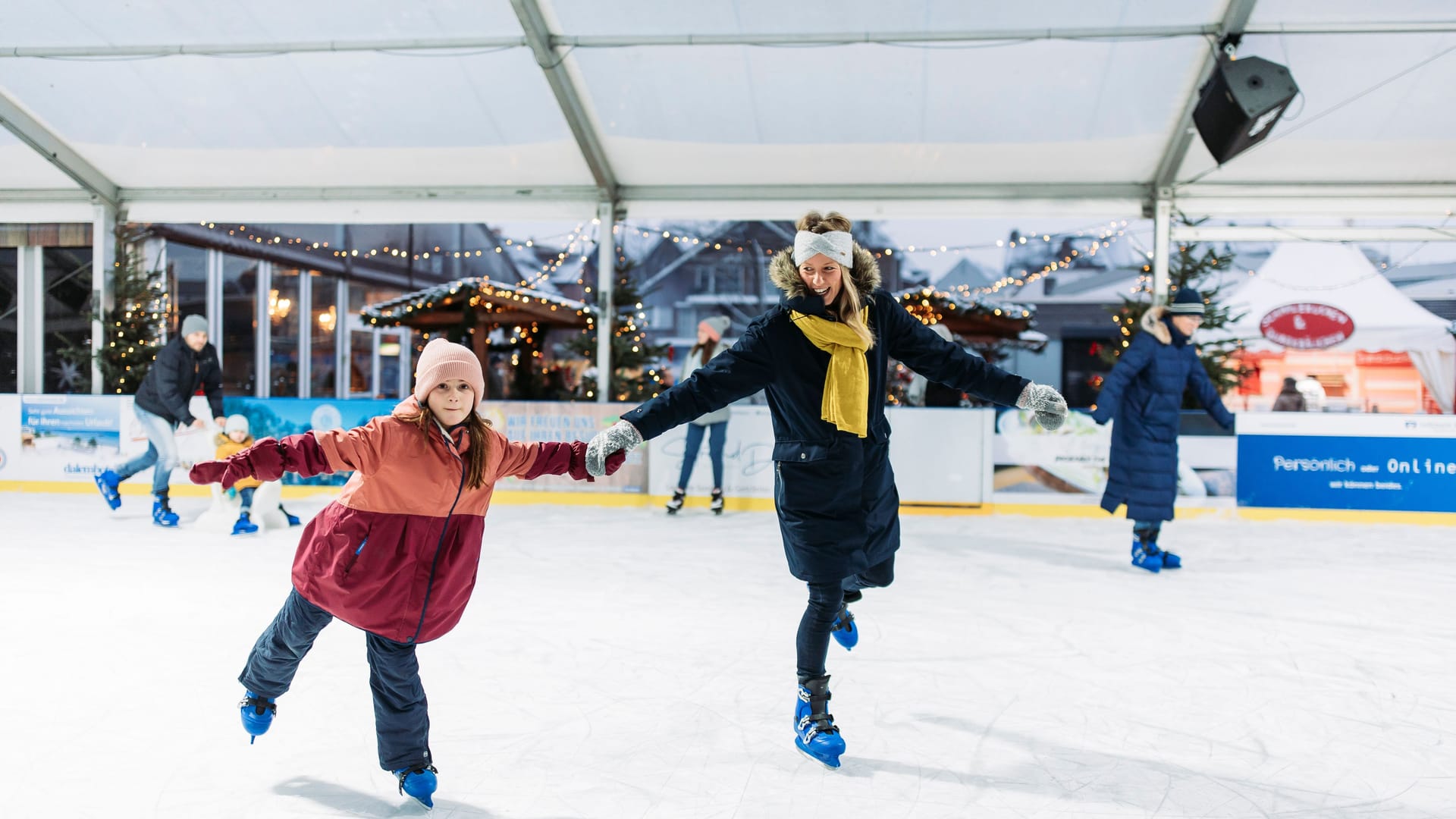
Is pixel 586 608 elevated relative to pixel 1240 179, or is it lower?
lower

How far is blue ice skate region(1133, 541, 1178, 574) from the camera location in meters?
4.20

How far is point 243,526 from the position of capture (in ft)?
15.9

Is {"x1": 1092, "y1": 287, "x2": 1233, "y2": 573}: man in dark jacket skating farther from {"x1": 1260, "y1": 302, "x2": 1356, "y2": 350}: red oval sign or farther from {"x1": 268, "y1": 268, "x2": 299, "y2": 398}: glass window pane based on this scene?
{"x1": 268, "y1": 268, "x2": 299, "y2": 398}: glass window pane

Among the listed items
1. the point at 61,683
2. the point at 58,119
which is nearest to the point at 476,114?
the point at 58,119

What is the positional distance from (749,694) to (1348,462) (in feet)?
16.6

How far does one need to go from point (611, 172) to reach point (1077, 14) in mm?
3060

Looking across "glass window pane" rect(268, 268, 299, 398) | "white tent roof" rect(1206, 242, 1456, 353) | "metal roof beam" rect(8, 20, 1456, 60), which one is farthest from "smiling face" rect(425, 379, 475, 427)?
"glass window pane" rect(268, 268, 299, 398)

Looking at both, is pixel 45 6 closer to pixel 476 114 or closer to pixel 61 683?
pixel 476 114

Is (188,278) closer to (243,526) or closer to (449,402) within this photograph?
(243,526)

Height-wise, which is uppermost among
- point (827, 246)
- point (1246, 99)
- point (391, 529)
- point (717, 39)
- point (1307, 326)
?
point (717, 39)

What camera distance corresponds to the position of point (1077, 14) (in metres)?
5.05

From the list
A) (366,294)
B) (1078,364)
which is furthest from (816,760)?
(1078,364)

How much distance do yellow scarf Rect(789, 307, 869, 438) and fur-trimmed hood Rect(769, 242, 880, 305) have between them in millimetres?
94

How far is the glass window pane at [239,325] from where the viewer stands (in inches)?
395
